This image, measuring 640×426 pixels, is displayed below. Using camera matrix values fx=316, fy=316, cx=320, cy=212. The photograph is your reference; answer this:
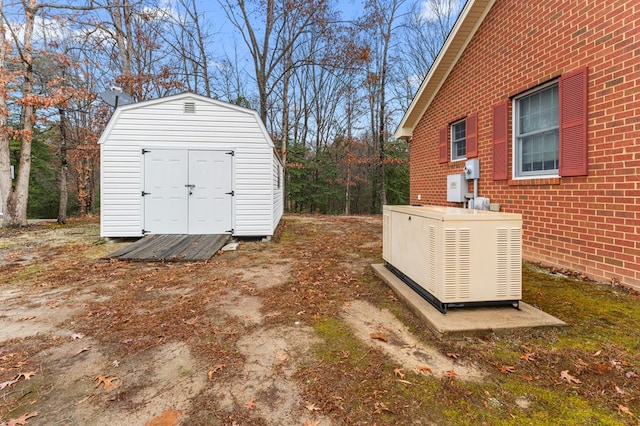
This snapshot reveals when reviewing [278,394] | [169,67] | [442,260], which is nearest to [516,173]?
[442,260]

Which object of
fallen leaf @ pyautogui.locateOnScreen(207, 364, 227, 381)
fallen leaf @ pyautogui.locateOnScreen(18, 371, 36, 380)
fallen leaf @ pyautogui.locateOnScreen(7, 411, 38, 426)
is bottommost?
fallen leaf @ pyautogui.locateOnScreen(7, 411, 38, 426)

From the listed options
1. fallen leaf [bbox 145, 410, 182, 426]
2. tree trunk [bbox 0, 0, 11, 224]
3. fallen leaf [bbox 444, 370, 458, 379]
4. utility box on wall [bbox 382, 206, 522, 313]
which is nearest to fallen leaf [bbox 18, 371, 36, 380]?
fallen leaf [bbox 145, 410, 182, 426]

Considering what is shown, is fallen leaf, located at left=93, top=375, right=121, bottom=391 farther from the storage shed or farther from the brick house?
the storage shed

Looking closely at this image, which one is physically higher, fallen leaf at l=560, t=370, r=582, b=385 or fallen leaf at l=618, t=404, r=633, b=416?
fallen leaf at l=560, t=370, r=582, b=385

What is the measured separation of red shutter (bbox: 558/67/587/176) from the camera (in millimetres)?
3818

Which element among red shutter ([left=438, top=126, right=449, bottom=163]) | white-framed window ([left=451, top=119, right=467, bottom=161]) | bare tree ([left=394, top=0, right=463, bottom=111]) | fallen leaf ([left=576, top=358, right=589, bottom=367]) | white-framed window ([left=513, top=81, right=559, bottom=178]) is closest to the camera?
fallen leaf ([left=576, top=358, right=589, bottom=367])

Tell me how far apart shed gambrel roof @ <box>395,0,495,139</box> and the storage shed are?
13.6 ft

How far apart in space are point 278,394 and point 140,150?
6.92 meters

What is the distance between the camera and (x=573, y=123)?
13.0ft

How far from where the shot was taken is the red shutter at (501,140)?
524cm

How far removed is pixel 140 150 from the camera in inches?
279

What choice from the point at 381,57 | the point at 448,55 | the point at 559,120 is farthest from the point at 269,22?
the point at 559,120

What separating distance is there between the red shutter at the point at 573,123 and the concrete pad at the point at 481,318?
2.20 metres

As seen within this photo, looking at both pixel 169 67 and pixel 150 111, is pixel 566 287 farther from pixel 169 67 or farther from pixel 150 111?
pixel 169 67
